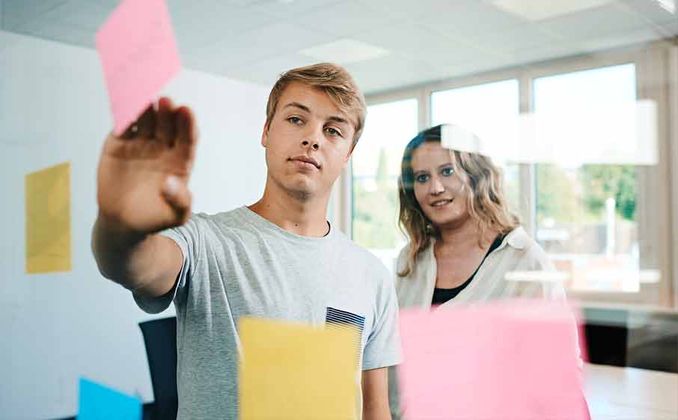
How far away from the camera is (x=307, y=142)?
82 centimetres

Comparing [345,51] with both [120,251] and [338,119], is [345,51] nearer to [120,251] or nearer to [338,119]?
[338,119]

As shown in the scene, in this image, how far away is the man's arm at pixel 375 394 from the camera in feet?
2.80

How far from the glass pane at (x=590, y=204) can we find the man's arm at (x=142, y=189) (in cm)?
48

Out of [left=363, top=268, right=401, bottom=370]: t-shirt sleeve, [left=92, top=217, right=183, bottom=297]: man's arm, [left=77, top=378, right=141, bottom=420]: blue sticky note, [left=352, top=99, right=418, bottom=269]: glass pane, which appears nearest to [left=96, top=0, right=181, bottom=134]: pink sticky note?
[left=92, top=217, right=183, bottom=297]: man's arm

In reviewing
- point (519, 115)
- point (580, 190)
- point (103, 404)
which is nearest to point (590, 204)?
point (580, 190)

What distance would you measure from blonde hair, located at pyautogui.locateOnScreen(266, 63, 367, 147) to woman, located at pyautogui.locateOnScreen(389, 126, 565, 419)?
96 mm

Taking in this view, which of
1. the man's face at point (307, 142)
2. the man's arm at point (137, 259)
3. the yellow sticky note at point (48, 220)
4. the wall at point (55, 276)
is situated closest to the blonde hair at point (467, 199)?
the man's face at point (307, 142)

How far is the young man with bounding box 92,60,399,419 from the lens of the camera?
79 centimetres

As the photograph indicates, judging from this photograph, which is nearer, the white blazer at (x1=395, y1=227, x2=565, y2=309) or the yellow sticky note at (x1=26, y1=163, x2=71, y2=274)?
the white blazer at (x1=395, y1=227, x2=565, y2=309)

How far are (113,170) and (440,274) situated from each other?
1.61 feet

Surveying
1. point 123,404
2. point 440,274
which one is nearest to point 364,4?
point 440,274

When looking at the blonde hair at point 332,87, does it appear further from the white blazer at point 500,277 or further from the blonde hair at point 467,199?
the white blazer at point 500,277

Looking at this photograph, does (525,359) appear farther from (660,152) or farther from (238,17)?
(238,17)

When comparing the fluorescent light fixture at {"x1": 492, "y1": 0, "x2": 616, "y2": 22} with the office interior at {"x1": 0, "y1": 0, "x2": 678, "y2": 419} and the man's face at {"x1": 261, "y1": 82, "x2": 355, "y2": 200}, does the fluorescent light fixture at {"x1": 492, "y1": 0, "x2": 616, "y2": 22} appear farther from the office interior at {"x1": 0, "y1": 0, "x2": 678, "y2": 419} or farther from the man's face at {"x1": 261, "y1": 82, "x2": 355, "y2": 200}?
the man's face at {"x1": 261, "y1": 82, "x2": 355, "y2": 200}
